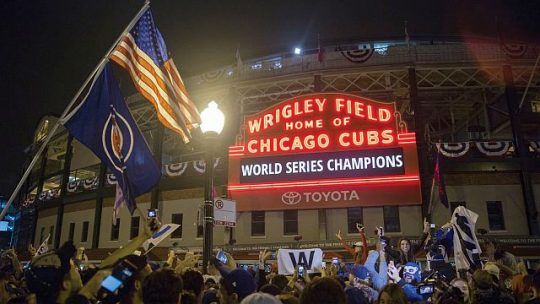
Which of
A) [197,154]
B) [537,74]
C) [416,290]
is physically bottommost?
[416,290]

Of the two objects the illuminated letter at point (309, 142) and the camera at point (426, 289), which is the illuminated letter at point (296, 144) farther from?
the camera at point (426, 289)

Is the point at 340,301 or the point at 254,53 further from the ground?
the point at 254,53

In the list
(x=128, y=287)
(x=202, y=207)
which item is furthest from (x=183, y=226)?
(x=128, y=287)

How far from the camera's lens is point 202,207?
28.4ft

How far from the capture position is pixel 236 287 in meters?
4.51

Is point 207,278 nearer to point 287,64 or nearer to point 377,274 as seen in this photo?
point 377,274

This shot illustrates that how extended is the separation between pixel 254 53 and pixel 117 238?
58.7 feet

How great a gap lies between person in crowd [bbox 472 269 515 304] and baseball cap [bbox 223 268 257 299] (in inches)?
100

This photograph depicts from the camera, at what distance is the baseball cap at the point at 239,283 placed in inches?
176

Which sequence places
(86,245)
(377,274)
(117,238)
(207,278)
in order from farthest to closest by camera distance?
(86,245) → (117,238) → (207,278) → (377,274)

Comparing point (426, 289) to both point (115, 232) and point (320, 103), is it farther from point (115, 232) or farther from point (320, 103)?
point (115, 232)

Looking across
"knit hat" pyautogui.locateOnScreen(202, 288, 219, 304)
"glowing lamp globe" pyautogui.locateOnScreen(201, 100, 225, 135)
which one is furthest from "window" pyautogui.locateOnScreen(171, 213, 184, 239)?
"knit hat" pyautogui.locateOnScreen(202, 288, 219, 304)

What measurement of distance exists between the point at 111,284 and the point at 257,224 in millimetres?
22440

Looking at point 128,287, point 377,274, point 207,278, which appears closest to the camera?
point 128,287
